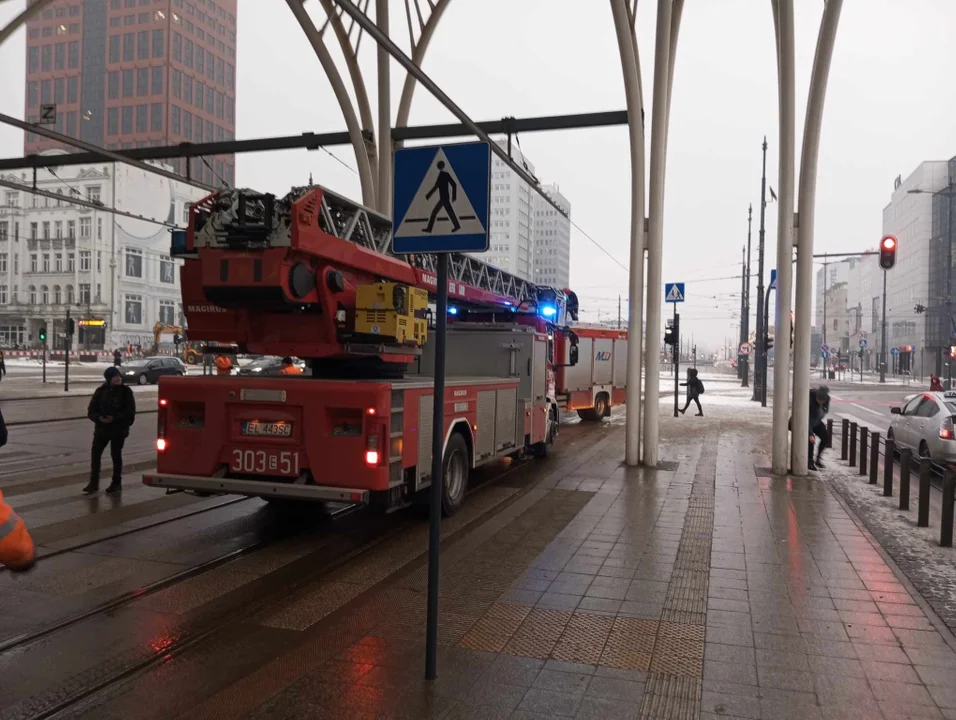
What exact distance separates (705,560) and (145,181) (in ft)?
254

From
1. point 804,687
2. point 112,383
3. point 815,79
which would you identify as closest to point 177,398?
point 112,383

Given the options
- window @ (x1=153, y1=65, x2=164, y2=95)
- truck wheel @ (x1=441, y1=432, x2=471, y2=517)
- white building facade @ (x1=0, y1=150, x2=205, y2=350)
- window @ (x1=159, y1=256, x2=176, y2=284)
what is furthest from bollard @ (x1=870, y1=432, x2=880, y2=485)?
window @ (x1=153, y1=65, x2=164, y2=95)

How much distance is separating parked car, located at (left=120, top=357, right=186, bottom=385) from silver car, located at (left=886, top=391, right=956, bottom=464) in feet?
107

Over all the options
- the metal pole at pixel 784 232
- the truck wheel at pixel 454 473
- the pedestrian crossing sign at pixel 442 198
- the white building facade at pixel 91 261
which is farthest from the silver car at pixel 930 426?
the white building facade at pixel 91 261

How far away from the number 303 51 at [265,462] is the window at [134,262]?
73.9 m

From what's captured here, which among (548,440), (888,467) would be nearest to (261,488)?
(548,440)

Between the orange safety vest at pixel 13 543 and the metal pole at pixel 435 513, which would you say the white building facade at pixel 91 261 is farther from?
the orange safety vest at pixel 13 543

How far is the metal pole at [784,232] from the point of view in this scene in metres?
11.7

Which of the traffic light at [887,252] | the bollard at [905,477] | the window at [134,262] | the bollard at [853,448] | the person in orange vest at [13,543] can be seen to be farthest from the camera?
the window at [134,262]

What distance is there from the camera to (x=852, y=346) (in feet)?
413

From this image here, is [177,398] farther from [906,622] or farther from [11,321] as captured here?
[11,321]

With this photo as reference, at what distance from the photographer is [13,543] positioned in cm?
329

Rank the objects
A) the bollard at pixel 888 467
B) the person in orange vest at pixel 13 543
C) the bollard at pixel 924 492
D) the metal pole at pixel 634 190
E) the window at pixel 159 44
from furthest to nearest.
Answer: the window at pixel 159 44, the metal pole at pixel 634 190, the bollard at pixel 888 467, the bollard at pixel 924 492, the person in orange vest at pixel 13 543

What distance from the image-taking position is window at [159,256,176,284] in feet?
251
